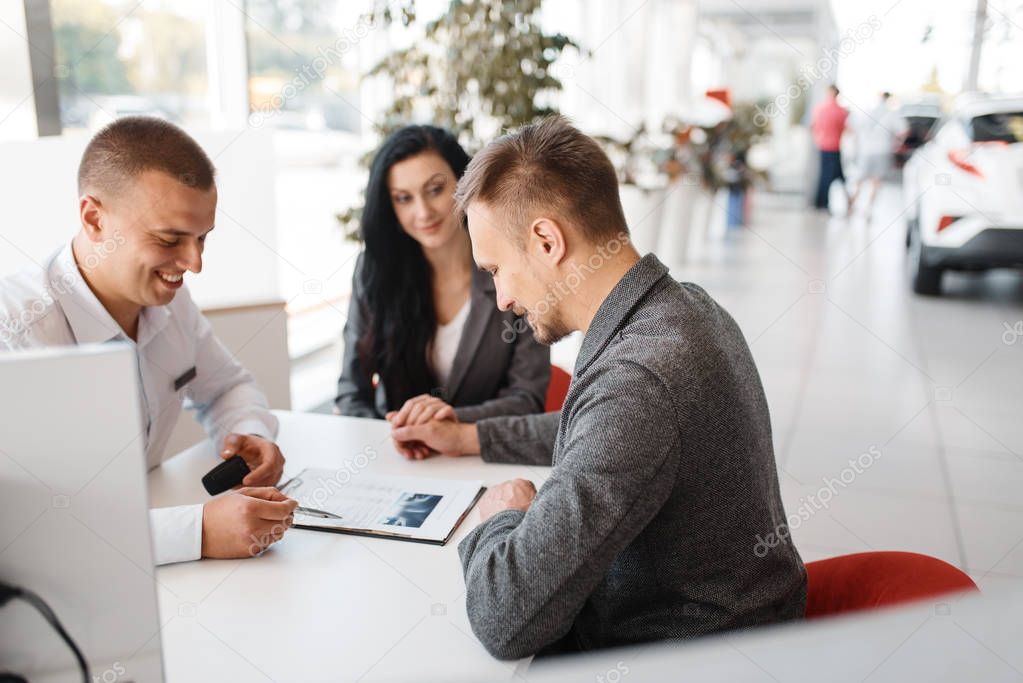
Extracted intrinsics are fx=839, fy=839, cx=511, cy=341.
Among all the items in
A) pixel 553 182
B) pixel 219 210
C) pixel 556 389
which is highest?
pixel 553 182

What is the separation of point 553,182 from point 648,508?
0.52m

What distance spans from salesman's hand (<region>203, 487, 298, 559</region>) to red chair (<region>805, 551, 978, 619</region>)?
2.86ft

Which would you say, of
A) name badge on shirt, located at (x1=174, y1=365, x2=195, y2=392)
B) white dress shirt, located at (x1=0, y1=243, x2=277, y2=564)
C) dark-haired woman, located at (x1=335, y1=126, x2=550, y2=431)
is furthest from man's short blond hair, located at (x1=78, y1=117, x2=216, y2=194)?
dark-haired woman, located at (x1=335, y1=126, x2=550, y2=431)

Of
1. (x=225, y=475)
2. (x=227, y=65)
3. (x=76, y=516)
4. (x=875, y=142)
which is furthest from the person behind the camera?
(x=875, y=142)

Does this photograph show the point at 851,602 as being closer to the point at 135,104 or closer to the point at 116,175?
the point at 116,175

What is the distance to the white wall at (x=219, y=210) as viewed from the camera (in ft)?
7.27

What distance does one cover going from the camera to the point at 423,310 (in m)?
2.36

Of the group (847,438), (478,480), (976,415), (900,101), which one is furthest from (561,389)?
(900,101)

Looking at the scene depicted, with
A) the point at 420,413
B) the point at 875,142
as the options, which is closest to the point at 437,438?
the point at 420,413

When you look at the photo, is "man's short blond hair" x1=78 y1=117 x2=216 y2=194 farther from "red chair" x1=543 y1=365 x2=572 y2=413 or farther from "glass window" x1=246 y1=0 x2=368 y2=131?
"glass window" x1=246 y1=0 x2=368 y2=131

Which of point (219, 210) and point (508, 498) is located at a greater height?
point (219, 210)

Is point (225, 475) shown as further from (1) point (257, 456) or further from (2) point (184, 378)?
(2) point (184, 378)

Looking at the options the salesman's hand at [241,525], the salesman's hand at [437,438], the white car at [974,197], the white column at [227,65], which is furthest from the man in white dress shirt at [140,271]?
the white car at [974,197]

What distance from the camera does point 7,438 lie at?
0.58 metres
